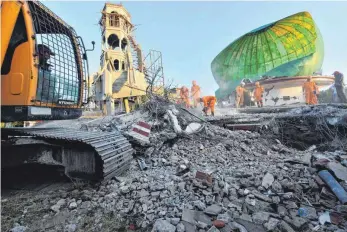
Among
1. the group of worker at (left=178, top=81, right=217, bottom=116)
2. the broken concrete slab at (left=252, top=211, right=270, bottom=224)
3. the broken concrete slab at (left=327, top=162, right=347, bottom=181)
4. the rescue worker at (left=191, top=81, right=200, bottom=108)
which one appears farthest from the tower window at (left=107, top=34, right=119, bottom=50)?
the broken concrete slab at (left=252, top=211, right=270, bottom=224)

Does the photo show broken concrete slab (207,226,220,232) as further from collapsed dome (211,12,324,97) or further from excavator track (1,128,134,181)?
collapsed dome (211,12,324,97)

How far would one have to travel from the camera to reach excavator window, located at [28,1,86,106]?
255cm

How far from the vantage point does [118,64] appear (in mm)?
20719

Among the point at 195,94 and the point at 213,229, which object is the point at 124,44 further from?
the point at 213,229

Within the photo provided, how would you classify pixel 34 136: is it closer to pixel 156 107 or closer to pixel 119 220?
pixel 119 220

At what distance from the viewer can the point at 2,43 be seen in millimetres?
2113

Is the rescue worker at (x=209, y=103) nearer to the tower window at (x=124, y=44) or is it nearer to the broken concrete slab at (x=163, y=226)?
the broken concrete slab at (x=163, y=226)

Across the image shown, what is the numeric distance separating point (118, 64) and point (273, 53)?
14.1 m

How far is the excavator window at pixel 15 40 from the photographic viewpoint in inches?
92.0

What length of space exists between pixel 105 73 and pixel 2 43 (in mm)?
12426

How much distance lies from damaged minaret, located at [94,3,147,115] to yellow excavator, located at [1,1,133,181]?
968cm

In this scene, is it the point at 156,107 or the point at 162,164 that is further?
the point at 156,107

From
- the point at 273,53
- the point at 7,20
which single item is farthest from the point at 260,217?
the point at 273,53

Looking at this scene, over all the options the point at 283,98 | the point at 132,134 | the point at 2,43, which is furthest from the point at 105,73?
the point at 283,98
